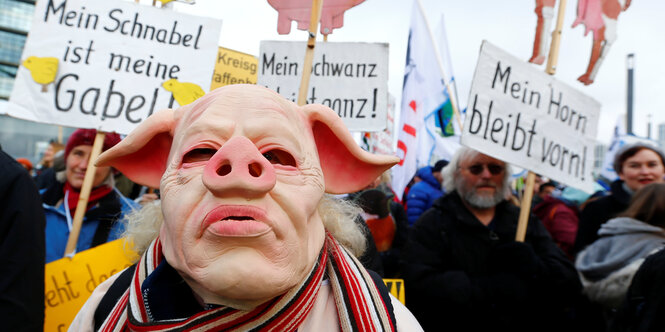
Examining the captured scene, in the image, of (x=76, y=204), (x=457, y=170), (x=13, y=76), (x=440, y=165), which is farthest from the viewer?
(x=13, y=76)

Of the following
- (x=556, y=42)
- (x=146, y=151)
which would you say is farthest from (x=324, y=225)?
(x=556, y=42)

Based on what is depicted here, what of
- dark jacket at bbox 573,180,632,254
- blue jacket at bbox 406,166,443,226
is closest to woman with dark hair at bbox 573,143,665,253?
dark jacket at bbox 573,180,632,254

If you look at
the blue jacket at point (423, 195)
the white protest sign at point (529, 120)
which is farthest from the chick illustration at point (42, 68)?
the blue jacket at point (423, 195)

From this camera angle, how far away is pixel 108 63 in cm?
248

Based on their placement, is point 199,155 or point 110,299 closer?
point 199,155

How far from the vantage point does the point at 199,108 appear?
115cm

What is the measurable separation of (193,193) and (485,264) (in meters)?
1.87

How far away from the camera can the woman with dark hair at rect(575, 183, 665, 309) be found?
2.42 metres

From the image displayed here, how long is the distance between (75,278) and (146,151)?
114 centimetres

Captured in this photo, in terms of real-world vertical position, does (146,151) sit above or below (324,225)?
above

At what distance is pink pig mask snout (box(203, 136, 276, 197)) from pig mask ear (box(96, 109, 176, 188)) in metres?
0.38

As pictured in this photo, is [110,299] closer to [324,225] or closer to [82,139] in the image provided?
[324,225]

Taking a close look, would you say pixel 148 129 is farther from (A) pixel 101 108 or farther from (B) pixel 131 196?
(B) pixel 131 196

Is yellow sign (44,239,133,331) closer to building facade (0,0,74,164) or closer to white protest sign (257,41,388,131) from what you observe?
white protest sign (257,41,388,131)
